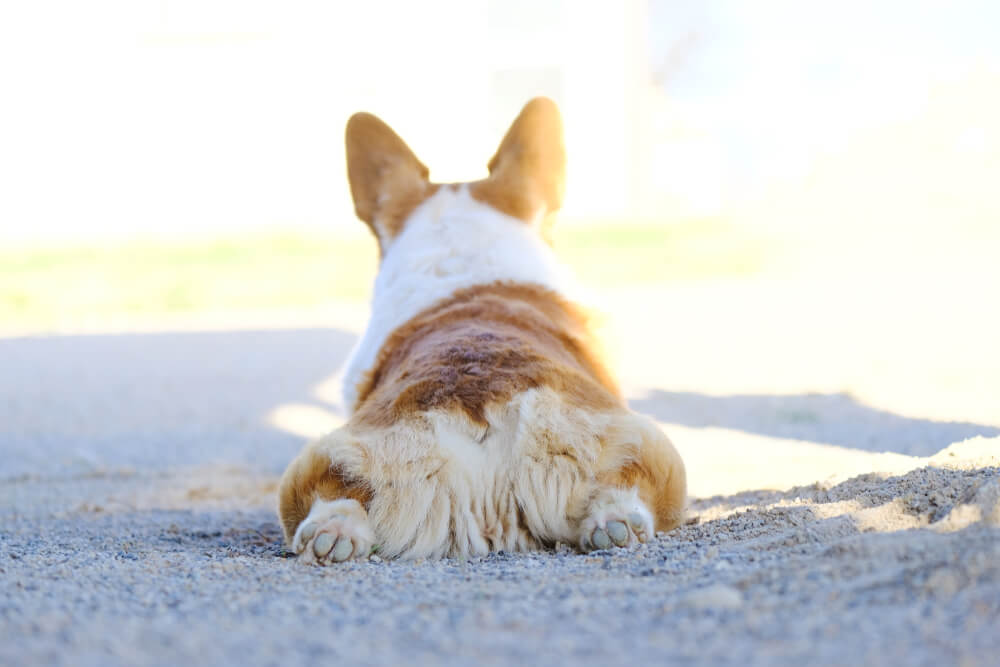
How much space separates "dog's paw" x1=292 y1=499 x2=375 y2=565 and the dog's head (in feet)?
5.14

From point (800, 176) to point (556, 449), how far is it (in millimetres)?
11046

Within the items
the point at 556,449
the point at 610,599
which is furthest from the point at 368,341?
the point at 610,599

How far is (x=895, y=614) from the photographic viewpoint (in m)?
A: 1.32

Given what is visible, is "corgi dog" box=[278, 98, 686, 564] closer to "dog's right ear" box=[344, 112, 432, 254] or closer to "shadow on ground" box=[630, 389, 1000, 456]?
"dog's right ear" box=[344, 112, 432, 254]

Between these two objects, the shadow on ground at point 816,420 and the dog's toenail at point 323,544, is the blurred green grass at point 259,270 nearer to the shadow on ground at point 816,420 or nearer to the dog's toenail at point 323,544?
the shadow on ground at point 816,420

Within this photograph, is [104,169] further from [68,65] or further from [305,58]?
[305,58]

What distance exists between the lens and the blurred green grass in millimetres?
9922

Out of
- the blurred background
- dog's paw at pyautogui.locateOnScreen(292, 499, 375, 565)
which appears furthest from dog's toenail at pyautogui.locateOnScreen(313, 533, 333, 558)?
the blurred background

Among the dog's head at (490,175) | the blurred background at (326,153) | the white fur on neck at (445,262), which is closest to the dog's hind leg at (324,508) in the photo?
the white fur on neck at (445,262)

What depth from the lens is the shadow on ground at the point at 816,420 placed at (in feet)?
11.7

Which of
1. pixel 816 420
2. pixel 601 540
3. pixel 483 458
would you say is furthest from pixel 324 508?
pixel 816 420

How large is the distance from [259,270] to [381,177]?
732cm

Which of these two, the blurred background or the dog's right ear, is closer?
the dog's right ear

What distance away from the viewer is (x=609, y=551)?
2027 millimetres
